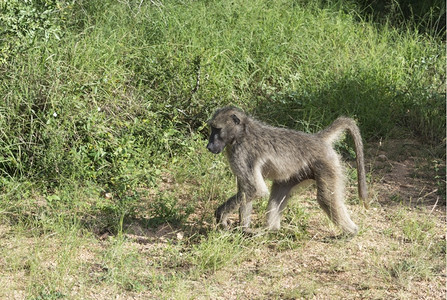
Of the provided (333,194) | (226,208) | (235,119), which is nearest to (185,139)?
(235,119)

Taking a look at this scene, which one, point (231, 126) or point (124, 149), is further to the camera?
point (124, 149)

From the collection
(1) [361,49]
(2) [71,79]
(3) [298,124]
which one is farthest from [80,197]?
(1) [361,49]

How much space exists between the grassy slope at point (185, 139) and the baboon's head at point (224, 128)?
671 mm

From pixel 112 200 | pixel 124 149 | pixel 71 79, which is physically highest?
pixel 71 79

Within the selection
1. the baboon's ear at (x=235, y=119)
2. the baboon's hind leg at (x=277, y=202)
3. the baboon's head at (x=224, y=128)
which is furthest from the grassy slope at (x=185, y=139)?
the baboon's ear at (x=235, y=119)

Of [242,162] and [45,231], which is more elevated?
[242,162]

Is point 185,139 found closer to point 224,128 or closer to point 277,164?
point 224,128

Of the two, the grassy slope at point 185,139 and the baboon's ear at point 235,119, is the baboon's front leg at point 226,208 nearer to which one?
the grassy slope at point 185,139

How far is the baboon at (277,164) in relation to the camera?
5.11 metres

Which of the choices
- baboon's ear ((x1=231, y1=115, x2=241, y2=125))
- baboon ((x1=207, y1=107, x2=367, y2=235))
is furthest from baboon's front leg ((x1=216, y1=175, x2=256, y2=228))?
baboon's ear ((x1=231, y1=115, x2=241, y2=125))

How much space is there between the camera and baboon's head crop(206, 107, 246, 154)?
16.9ft

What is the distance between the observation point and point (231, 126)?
519 cm

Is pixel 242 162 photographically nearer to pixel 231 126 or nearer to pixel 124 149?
pixel 231 126

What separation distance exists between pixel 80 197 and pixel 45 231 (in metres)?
0.62
